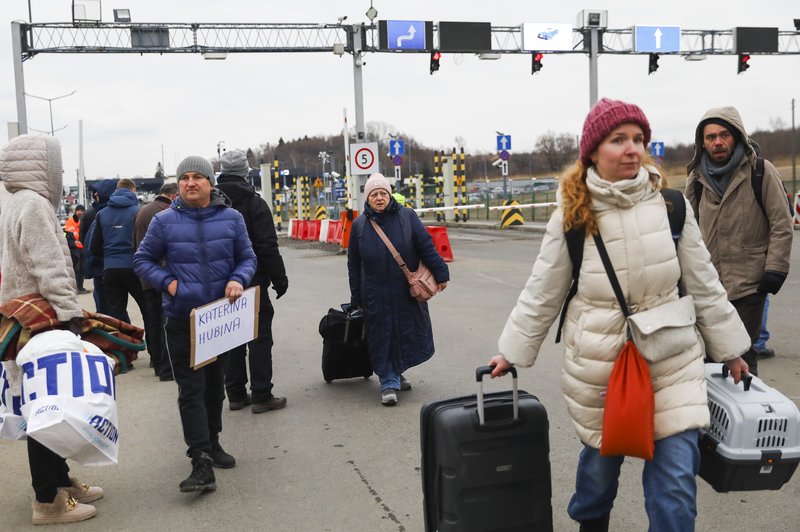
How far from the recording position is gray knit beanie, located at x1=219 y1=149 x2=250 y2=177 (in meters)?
6.45

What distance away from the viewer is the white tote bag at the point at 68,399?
156 inches

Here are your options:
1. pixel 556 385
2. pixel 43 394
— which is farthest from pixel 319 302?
pixel 43 394

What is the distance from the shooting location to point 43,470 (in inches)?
175

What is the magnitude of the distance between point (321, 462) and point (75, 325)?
1746 mm

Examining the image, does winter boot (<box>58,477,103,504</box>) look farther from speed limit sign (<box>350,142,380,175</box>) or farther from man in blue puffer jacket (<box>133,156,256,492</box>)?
speed limit sign (<box>350,142,380,175</box>)

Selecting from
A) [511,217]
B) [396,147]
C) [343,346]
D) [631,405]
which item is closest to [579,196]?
[631,405]

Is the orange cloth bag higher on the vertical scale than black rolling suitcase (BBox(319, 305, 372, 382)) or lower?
higher

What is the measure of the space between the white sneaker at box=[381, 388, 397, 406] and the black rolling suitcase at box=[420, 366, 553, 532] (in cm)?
315

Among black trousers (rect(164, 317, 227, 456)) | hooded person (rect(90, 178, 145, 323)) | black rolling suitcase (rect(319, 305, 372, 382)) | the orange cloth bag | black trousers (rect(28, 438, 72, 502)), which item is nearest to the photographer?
the orange cloth bag

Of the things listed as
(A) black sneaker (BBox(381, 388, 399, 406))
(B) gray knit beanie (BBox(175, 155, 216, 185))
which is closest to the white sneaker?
(A) black sneaker (BBox(381, 388, 399, 406))

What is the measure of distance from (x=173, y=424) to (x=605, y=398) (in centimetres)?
414

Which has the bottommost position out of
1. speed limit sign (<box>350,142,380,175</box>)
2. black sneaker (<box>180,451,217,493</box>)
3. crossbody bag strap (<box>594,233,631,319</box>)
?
black sneaker (<box>180,451,217,493</box>)

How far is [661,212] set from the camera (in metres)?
3.19

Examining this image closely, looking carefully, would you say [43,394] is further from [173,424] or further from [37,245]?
[173,424]
